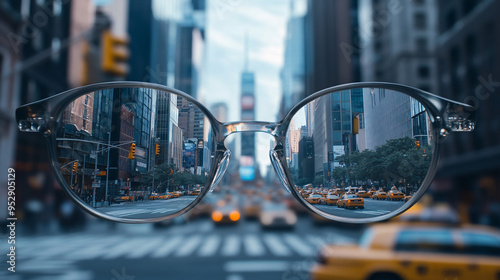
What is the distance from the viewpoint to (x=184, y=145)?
35 cm

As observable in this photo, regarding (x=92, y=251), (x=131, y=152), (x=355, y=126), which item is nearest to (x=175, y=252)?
(x=92, y=251)

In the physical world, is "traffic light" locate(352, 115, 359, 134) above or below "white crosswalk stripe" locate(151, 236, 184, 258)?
above

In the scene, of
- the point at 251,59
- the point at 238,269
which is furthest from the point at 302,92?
the point at 238,269

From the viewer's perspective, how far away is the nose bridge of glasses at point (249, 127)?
1.42 feet

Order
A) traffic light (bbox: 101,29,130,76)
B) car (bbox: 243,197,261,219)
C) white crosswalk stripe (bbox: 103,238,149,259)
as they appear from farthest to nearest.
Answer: traffic light (bbox: 101,29,130,76), car (bbox: 243,197,261,219), white crosswalk stripe (bbox: 103,238,149,259)

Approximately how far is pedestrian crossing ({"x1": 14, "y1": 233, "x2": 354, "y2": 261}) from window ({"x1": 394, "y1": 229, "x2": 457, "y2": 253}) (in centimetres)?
9

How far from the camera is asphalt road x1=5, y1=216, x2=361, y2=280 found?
18.1 inches

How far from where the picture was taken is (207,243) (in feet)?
2.23

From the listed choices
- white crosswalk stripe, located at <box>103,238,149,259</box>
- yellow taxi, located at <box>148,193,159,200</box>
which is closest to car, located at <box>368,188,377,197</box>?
yellow taxi, located at <box>148,193,159,200</box>

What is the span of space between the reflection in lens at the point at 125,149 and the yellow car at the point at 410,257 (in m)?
0.26

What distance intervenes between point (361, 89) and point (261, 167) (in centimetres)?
20

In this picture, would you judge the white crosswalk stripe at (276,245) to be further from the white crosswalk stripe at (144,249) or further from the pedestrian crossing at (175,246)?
the white crosswalk stripe at (144,249)

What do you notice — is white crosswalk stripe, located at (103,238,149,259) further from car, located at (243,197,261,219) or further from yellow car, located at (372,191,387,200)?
yellow car, located at (372,191,387,200)

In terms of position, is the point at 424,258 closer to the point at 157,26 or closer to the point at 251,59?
the point at 251,59
